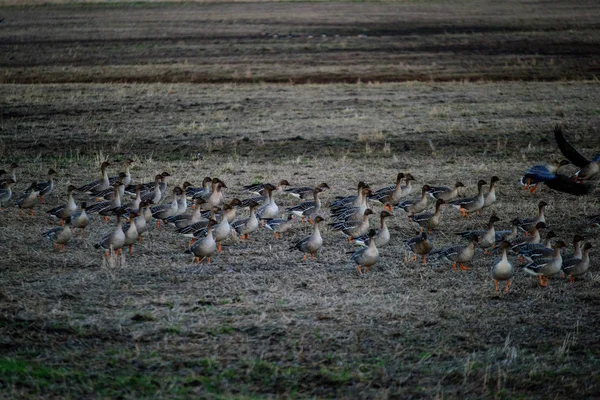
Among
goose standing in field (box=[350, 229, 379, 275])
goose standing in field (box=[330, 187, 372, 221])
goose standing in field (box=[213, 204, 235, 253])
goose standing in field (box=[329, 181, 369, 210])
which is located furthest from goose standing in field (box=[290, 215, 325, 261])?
goose standing in field (box=[329, 181, 369, 210])

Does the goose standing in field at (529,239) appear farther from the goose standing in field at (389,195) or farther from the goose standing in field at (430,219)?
the goose standing in field at (389,195)

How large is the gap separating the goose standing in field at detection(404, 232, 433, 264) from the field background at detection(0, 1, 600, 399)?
0.27 metres

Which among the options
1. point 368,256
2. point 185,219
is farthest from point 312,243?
point 185,219

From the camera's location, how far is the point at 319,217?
13023 millimetres

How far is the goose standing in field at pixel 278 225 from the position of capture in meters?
14.1

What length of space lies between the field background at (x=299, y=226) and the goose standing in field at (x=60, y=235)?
0.71ft

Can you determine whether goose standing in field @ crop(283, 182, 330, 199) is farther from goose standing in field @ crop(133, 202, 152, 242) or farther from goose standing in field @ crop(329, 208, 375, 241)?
goose standing in field @ crop(133, 202, 152, 242)

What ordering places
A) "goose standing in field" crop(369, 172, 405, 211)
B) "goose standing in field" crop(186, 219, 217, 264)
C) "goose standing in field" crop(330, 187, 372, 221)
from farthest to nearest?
"goose standing in field" crop(369, 172, 405, 211), "goose standing in field" crop(330, 187, 372, 221), "goose standing in field" crop(186, 219, 217, 264)

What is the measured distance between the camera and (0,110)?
27.2 m

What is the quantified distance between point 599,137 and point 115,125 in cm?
1498

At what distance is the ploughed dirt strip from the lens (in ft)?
121

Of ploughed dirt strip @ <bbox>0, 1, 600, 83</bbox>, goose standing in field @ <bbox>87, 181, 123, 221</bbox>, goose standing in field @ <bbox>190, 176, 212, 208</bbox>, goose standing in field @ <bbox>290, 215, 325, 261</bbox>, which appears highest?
goose standing in field @ <bbox>290, 215, 325, 261</bbox>

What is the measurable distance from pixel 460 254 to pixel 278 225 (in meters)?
3.56

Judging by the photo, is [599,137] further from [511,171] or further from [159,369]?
[159,369]
